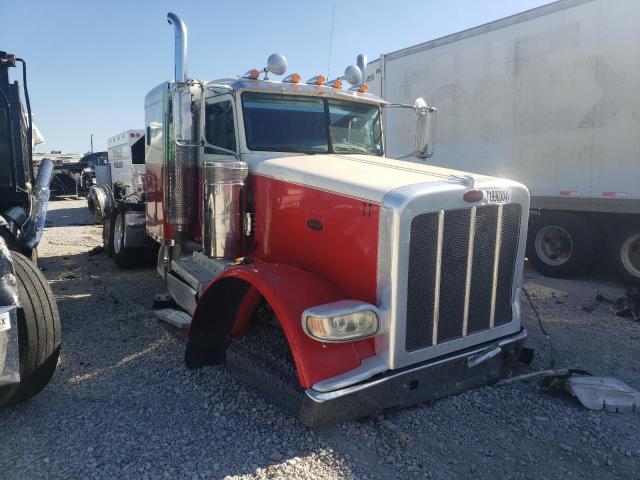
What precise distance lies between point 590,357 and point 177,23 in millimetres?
4633

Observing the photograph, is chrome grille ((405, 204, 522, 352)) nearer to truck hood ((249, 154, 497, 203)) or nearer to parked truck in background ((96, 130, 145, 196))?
truck hood ((249, 154, 497, 203))

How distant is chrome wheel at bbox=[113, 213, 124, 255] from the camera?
800 cm

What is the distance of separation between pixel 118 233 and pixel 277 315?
607cm

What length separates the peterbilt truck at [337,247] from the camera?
2.87m

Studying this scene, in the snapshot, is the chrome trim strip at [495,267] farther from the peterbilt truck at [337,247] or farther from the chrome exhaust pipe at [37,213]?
the chrome exhaust pipe at [37,213]

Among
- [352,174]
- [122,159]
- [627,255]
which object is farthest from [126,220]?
[122,159]

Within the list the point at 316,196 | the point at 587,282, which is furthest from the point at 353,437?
the point at 587,282

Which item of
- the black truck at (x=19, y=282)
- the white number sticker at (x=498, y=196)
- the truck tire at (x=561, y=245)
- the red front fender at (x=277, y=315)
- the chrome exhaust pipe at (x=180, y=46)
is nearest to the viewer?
the red front fender at (x=277, y=315)

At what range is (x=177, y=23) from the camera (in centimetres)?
399

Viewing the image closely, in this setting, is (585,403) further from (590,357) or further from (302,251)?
(302,251)

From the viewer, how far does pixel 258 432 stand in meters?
3.21

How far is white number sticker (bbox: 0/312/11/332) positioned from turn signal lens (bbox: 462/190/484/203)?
109 inches

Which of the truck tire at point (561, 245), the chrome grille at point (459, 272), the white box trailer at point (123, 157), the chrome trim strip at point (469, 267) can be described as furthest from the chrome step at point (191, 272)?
the white box trailer at point (123, 157)

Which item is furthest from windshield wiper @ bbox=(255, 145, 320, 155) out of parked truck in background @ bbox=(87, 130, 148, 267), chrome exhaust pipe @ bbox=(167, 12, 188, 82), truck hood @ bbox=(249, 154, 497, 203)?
parked truck in background @ bbox=(87, 130, 148, 267)
